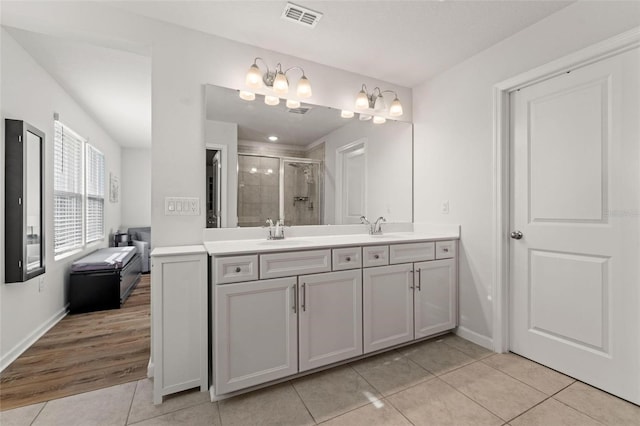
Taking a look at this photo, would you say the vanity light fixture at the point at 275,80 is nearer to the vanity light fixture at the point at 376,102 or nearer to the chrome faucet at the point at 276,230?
the vanity light fixture at the point at 376,102

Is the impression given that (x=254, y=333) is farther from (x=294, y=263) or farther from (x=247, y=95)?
(x=247, y=95)

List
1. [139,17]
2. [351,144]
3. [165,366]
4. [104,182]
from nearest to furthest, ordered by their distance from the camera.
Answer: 1. [165,366]
2. [139,17]
3. [351,144]
4. [104,182]

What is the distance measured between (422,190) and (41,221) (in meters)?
3.46

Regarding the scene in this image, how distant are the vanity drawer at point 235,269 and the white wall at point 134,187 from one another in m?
5.35

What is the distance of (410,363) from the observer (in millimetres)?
2113

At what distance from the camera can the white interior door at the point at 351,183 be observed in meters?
2.67

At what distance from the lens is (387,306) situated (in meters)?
2.18

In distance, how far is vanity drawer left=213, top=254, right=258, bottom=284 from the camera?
1645mm

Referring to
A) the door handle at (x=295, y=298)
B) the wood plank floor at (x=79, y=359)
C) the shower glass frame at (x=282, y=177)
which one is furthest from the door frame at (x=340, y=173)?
the wood plank floor at (x=79, y=359)

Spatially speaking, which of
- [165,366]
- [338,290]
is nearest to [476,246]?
[338,290]

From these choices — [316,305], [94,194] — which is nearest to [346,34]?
[316,305]

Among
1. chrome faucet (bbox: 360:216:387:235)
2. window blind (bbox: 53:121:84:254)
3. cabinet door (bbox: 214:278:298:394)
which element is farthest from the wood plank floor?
chrome faucet (bbox: 360:216:387:235)

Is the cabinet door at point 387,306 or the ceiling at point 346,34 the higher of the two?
the ceiling at point 346,34

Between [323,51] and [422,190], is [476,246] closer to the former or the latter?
[422,190]
